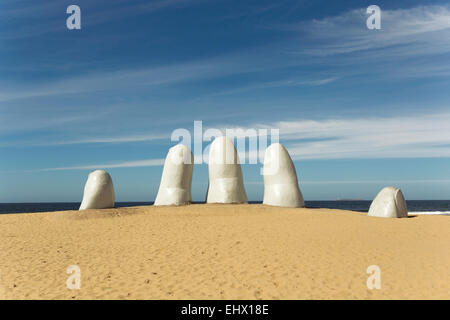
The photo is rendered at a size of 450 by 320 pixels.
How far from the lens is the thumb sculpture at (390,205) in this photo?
756 inches

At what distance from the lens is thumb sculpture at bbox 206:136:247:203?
2100cm

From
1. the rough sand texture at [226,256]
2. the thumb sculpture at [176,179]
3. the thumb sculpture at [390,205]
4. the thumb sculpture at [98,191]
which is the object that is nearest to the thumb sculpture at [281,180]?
the rough sand texture at [226,256]

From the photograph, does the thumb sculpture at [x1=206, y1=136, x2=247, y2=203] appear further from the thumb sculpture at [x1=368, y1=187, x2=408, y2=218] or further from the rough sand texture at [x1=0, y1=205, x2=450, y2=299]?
the thumb sculpture at [x1=368, y1=187, x2=408, y2=218]

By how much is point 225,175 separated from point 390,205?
9.62 meters

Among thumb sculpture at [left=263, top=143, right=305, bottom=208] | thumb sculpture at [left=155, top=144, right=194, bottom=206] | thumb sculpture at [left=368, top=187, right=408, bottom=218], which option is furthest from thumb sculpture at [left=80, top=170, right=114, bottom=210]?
thumb sculpture at [left=368, top=187, right=408, bottom=218]

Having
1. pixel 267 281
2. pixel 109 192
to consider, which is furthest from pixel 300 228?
pixel 109 192

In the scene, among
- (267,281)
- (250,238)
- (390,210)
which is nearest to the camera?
(267,281)

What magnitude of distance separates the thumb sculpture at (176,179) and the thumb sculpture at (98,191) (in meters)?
3.04

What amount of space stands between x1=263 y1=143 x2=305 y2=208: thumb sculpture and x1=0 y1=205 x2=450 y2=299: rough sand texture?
8.40 ft

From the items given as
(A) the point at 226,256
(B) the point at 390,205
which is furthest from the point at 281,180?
(A) the point at 226,256

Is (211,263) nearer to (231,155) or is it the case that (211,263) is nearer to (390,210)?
(231,155)

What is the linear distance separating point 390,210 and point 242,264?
12735mm

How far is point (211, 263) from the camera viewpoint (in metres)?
10.1

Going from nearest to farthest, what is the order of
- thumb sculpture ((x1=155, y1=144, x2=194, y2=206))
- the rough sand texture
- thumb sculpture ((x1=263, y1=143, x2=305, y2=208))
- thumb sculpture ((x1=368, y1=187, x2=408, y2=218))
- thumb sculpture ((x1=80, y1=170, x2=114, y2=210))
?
the rough sand texture, thumb sculpture ((x1=368, y1=187, x2=408, y2=218)), thumb sculpture ((x1=80, y1=170, x2=114, y2=210)), thumb sculpture ((x1=263, y1=143, x2=305, y2=208)), thumb sculpture ((x1=155, y1=144, x2=194, y2=206))
